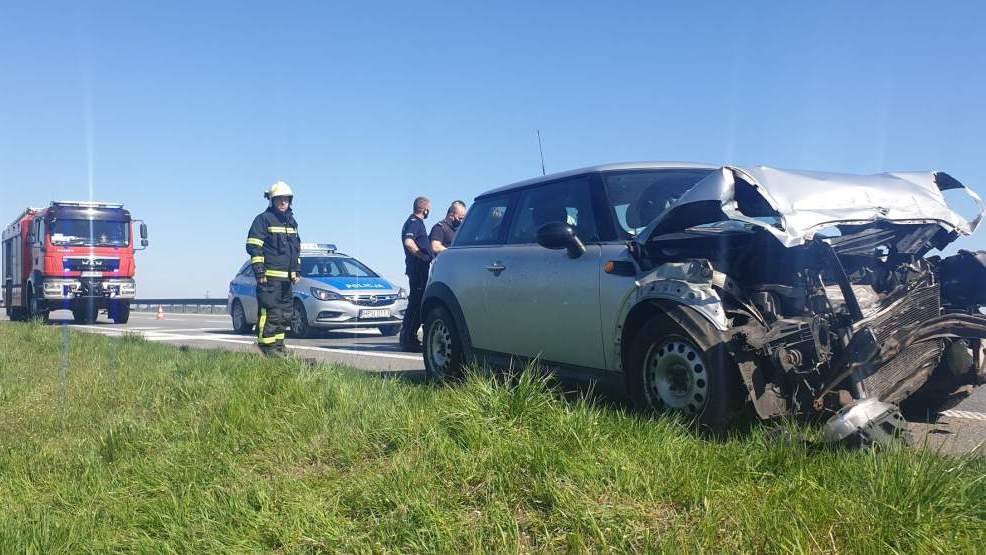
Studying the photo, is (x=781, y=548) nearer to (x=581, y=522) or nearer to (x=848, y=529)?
(x=848, y=529)

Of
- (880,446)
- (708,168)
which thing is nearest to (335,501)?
(880,446)

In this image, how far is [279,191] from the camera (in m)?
8.92

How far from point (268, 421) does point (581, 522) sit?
8.08 ft

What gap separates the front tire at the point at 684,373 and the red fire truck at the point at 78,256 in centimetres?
1983

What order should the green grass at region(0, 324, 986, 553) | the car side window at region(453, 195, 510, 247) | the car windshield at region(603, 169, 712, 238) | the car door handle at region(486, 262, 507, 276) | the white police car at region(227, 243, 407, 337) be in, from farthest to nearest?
1. the white police car at region(227, 243, 407, 337)
2. the car side window at region(453, 195, 510, 247)
3. the car door handle at region(486, 262, 507, 276)
4. the car windshield at region(603, 169, 712, 238)
5. the green grass at region(0, 324, 986, 553)

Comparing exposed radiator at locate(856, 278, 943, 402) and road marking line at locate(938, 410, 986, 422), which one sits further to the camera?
road marking line at locate(938, 410, 986, 422)

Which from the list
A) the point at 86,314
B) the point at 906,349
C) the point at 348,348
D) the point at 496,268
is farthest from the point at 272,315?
the point at 86,314

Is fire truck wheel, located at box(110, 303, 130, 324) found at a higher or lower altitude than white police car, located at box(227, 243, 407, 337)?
lower

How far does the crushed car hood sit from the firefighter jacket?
5.38 meters

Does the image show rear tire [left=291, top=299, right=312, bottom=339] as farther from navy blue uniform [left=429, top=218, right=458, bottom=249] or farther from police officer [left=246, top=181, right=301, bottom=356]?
police officer [left=246, top=181, right=301, bottom=356]

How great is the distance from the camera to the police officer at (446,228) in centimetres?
1009

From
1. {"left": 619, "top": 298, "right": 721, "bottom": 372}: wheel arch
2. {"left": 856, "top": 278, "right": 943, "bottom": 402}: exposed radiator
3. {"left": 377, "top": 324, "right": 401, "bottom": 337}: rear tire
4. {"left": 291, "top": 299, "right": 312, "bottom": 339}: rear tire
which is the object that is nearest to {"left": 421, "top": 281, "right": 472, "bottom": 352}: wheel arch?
{"left": 619, "top": 298, "right": 721, "bottom": 372}: wheel arch

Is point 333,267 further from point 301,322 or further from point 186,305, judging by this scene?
point 186,305

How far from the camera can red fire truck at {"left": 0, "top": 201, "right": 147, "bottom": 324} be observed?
2061 cm
